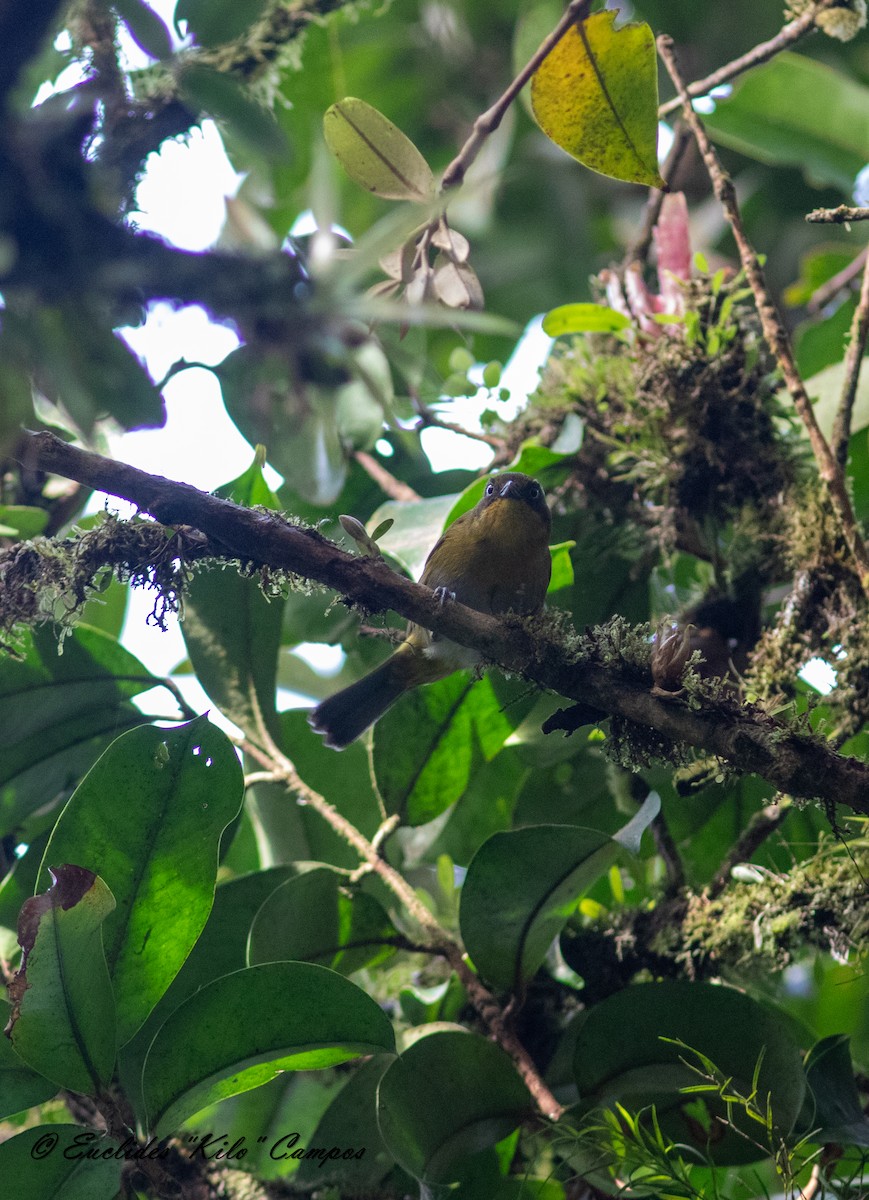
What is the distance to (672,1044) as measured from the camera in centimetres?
189

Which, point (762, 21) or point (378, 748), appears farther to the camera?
point (762, 21)

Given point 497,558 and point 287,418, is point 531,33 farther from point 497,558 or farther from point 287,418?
point 287,418

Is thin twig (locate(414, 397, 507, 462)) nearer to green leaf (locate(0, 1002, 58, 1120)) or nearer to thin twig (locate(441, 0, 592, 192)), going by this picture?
thin twig (locate(441, 0, 592, 192))

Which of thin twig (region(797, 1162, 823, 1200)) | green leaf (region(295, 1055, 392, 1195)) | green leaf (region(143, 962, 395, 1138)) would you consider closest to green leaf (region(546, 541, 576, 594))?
green leaf (region(143, 962, 395, 1138))

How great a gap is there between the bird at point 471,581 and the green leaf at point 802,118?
1.46m

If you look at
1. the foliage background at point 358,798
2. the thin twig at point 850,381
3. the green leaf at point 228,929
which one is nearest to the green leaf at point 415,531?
the foliage background at point 358,798

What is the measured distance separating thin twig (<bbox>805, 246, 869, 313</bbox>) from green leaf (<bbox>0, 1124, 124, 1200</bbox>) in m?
3.04

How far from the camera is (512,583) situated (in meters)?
3.07

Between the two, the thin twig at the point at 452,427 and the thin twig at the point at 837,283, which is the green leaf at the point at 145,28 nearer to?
the thin twig at the point at 452,427

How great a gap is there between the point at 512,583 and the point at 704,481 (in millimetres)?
707

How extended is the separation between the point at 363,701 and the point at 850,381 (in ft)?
4.50

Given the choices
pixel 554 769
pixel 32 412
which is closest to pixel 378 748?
pixel 554 769

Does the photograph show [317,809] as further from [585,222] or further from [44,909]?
[585,222]

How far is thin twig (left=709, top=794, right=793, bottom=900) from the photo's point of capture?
2.19 meters
